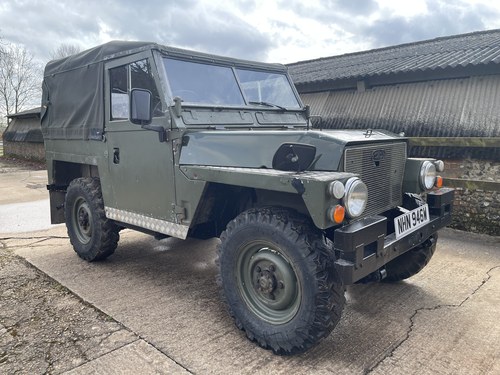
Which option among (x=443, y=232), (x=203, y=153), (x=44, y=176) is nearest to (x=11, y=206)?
(x=44, y=176)

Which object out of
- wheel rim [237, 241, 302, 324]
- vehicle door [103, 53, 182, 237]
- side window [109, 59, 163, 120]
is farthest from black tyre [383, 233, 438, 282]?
side window [109, 59, 163, 120]

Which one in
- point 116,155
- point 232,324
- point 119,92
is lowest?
point 232,324

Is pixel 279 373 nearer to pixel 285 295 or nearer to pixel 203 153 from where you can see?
pixel 285 295

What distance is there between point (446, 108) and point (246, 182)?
5156 mm

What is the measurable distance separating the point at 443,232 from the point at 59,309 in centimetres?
538

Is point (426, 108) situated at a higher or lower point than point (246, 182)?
higher

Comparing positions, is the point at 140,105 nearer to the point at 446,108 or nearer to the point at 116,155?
the point at 116,155

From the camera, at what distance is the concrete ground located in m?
2.65

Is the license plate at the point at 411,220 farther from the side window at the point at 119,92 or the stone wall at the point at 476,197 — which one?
the stone wall at the point at 476,197

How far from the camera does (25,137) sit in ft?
61.1

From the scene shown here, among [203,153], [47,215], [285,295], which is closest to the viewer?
[285,295]

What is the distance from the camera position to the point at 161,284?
4.07 m

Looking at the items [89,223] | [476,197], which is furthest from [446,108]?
[89,223]

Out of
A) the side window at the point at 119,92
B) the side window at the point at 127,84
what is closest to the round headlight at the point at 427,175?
the side window at the point at 127,84
